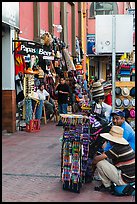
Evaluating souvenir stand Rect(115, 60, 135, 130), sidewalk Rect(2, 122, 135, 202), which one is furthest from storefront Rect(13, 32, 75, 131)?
souvenir stand Rect(115, 60, 135, 130)

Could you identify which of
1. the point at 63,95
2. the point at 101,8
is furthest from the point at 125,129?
the point at 101,8

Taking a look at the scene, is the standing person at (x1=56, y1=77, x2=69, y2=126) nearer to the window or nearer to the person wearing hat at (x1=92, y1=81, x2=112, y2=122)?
the person wearing hat at (x1=92, y1=81, x2=112, y2=122)

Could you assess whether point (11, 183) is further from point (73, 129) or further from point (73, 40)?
point (73, 40)

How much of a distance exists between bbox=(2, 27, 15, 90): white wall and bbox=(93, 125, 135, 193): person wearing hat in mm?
6646

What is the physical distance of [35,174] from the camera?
289 inches

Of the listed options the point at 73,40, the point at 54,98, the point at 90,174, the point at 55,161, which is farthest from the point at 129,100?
the point at 73,40

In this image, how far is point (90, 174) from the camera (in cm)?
670

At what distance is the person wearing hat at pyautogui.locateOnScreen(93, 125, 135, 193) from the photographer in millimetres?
5969

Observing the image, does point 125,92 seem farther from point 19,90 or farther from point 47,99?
point 47,99

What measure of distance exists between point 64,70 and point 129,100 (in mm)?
9042

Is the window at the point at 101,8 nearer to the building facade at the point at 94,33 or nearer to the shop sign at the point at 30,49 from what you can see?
the building facade at the point at 94,33

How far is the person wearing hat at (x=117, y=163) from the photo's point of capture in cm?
597

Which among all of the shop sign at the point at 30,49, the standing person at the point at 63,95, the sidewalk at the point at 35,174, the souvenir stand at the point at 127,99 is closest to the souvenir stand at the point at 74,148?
the sidewalk at the point at 35,174

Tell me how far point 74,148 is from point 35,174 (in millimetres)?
1427
